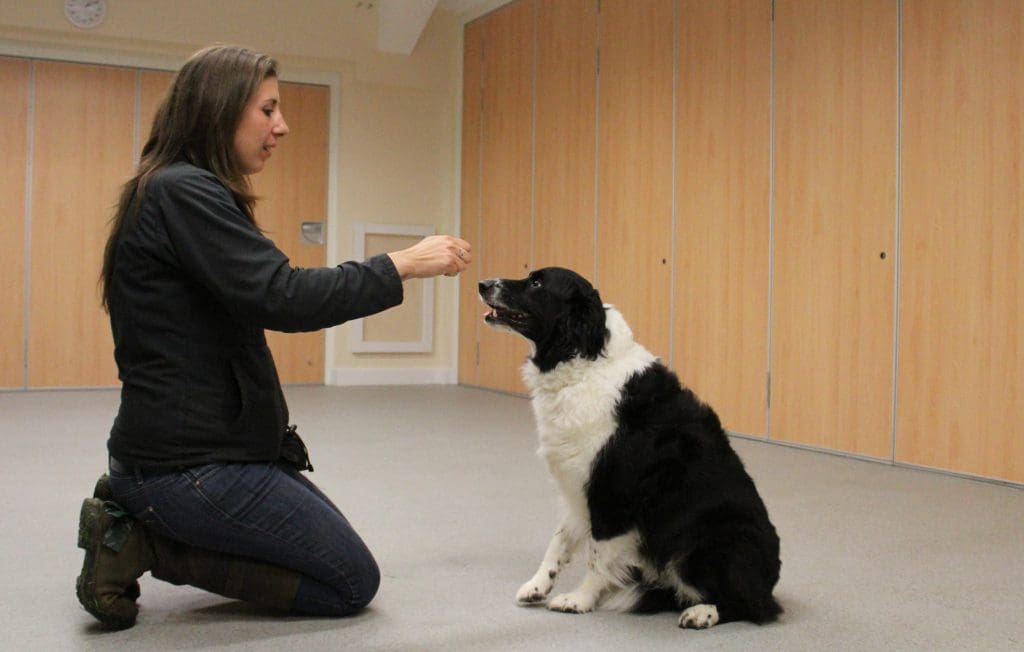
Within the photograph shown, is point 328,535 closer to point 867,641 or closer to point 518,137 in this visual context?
point 867,641

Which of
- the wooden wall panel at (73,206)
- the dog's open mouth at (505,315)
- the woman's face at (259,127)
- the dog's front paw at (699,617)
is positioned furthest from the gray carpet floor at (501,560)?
the wooden wall panel at (73,206)

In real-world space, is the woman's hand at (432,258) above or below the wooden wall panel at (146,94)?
below

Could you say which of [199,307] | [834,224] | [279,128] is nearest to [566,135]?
[834,224]

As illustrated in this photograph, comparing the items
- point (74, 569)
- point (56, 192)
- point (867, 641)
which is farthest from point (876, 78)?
point (56, 192)

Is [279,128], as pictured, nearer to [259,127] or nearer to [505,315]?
[259,127]

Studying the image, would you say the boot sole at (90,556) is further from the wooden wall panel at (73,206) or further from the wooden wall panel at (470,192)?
the wooden wall panel at (470,192)

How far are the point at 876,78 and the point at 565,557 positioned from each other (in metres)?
3.43

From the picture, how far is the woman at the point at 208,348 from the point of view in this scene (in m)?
1.92

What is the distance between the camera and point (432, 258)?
2.05 m

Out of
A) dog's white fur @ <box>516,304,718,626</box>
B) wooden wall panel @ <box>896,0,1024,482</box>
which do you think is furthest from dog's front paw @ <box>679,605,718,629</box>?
wooden wall panel @ <box>896,0,1024,482</box>

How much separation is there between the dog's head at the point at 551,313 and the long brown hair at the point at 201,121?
2.30ft

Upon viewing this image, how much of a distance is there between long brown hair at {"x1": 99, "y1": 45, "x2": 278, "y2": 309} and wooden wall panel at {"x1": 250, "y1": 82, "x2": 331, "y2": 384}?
6514 millimetres

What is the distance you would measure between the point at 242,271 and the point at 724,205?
4172 millimetres

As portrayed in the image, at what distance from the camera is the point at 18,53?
7.61 m
